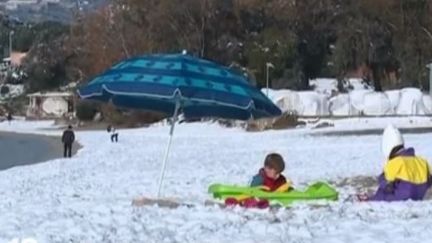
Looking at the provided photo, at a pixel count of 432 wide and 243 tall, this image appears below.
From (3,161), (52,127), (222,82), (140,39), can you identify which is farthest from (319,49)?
(222,82)

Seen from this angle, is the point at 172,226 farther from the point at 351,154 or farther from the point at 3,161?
the point at 3,161

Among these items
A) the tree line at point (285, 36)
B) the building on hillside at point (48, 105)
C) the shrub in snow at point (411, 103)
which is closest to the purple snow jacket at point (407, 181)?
the shrub in snow at point (411, 103)

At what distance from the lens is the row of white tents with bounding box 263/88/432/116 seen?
6169 cm

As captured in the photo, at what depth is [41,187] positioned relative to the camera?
753 inches

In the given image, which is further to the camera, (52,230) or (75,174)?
(75,174)

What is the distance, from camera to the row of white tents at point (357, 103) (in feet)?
202

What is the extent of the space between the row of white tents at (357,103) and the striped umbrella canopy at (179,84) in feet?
154

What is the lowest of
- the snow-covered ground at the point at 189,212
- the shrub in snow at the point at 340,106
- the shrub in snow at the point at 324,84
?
the snow-covered ground at the point at 189,212

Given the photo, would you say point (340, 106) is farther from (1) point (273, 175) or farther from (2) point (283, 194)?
(2) point (283, 194)

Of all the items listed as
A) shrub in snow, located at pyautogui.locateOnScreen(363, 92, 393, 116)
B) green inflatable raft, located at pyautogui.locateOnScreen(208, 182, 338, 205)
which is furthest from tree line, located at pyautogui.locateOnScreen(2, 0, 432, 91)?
green inflatable raft, located at pyautogui.locateOnScreen(208, 182, 338, 205)

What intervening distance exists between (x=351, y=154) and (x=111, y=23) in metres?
61.2

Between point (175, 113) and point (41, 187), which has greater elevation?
point (175, 113)

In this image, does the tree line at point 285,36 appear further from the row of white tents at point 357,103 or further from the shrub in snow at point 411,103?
the shrub in snow at point 411,103

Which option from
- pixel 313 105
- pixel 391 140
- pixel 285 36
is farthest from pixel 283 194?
pixel 285 36
